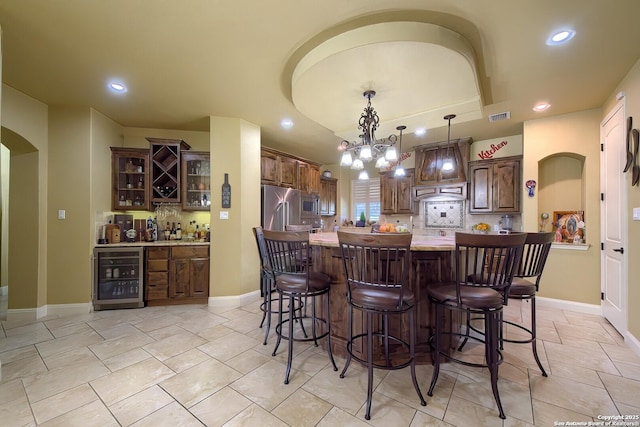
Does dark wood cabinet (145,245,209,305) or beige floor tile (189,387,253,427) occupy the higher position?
dark wood cabinet (145,245,209,305)

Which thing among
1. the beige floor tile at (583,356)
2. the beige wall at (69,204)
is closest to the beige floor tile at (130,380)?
the beige wall at (69,204)

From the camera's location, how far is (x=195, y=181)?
4.21 m

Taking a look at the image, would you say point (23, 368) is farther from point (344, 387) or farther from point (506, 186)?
point (506, 186)

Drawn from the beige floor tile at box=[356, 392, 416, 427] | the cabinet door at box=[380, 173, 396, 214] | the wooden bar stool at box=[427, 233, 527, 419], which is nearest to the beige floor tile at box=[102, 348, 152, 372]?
the beige floor tile at box=[356, 392, 416, 427]

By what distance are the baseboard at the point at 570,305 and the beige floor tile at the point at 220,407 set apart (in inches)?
164

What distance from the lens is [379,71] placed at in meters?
2.37

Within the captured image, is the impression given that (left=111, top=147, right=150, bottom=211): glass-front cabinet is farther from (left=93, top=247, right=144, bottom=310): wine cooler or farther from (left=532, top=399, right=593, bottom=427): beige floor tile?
(left=532, top=399, right=593, bottom=427): beige floor tile

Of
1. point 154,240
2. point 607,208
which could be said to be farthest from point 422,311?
point 154,240

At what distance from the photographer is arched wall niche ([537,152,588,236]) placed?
12.3ft

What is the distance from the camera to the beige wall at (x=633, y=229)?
2447 mm

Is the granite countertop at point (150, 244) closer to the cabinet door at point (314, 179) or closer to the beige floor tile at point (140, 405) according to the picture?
the beige floor tile at point (140, 405)

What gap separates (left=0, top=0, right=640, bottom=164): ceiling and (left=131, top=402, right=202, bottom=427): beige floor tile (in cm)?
275

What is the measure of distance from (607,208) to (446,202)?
2288mm

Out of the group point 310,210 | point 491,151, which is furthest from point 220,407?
point 491,151
